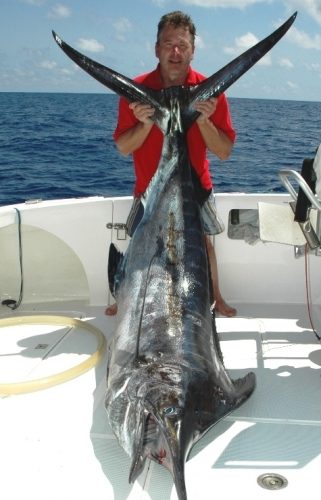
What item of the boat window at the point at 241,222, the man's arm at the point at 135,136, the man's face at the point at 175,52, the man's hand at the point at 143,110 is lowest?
the boat window at the point at 241,222

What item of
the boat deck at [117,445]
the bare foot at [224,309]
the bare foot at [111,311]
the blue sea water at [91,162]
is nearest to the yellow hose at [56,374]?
the boat deck at [117,445]

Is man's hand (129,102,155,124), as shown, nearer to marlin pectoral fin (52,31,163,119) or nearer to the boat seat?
marlin pectoral fin (52,31,163,119)

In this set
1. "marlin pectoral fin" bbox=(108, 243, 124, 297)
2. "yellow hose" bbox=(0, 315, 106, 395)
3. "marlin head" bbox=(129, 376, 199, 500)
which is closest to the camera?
"marlin head" bbox=(129, 376, 199, 500)

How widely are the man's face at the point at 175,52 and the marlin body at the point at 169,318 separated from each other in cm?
32

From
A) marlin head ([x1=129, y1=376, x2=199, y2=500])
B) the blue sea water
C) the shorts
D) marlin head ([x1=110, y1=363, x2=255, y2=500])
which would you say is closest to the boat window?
the shorts

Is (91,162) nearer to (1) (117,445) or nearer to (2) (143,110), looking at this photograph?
(2) (143,110)

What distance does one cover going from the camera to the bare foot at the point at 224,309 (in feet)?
11.3

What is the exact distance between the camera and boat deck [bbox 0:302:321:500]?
1.86m

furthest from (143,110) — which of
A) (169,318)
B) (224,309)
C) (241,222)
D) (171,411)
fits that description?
(171,411)

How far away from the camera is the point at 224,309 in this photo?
11.3 ft

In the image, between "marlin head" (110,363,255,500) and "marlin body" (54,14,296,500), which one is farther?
"marlin body" (54,14,296,500)

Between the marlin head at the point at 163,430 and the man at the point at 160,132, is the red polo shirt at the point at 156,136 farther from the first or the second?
the marlin head at the point at 163,430

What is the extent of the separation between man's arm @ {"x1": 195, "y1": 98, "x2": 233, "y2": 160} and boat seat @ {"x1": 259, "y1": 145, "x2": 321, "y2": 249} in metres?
0.39

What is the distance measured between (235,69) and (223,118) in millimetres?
523
